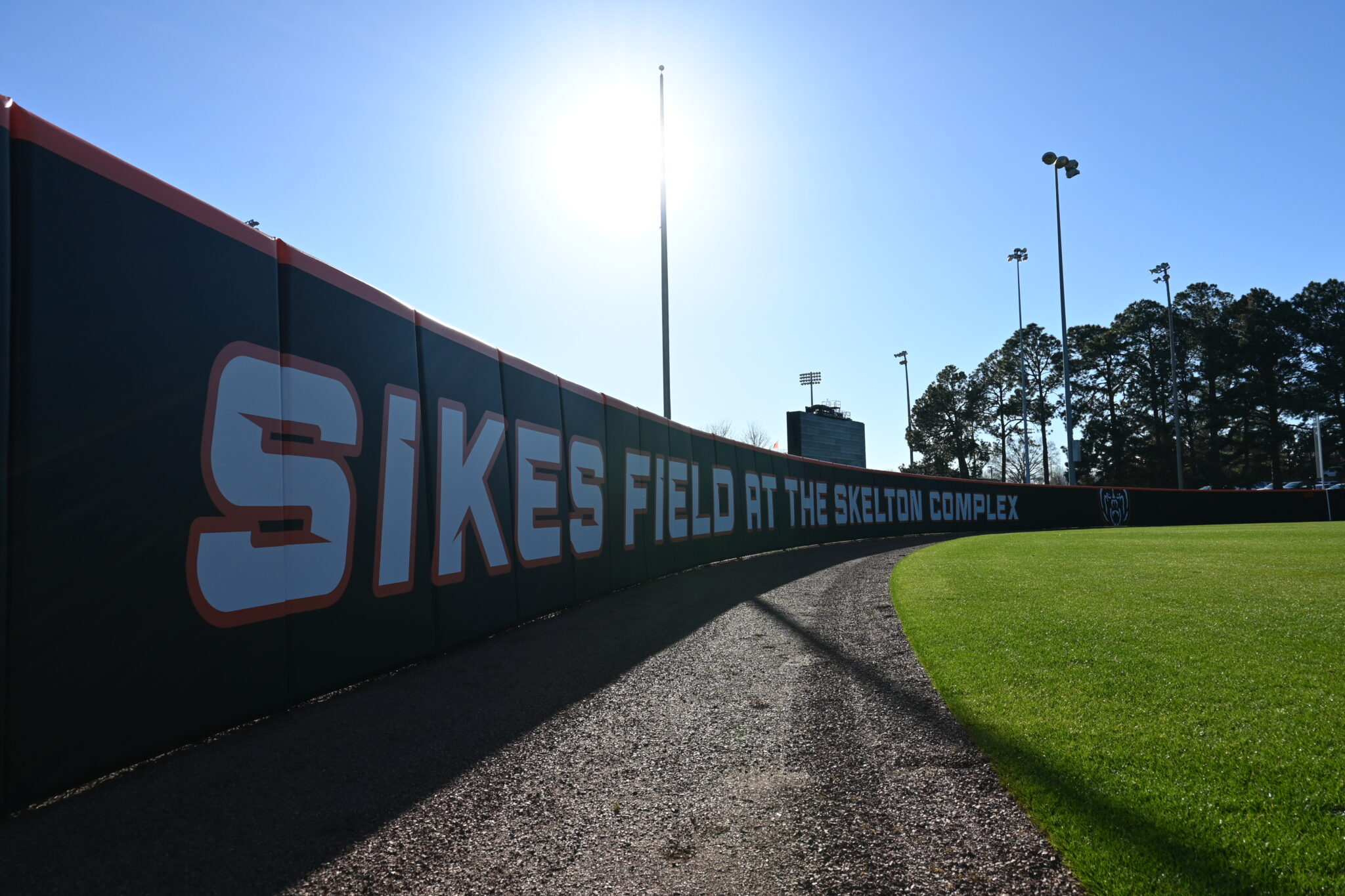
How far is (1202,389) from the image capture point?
5088 centimetres

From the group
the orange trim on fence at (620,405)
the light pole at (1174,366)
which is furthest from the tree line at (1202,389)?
the orange trim on fence at (620,405)

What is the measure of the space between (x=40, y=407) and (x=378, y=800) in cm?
216

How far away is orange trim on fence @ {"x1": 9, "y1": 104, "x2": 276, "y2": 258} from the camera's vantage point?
113 inches

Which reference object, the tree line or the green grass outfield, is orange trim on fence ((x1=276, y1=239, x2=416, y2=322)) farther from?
the tree line

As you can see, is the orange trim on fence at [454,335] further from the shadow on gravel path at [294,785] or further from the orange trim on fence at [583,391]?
→ the shadow on gravel path at [294,785]

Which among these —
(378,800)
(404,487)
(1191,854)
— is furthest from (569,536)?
(1191,854)

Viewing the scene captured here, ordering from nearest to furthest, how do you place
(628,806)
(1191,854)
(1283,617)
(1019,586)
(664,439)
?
(1191,854)
(628,806)
(1283,617)
(1019,586)
(664,439)

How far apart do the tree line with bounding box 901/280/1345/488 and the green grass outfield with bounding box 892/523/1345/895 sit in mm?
42063

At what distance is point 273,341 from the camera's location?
4137mm

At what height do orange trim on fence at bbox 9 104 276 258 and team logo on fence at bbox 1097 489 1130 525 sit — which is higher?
orange trim on fence at bbox 9 104 276 258

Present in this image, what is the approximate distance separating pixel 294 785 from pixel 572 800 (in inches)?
49.7

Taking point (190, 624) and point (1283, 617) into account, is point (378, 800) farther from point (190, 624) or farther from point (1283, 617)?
point (1283, 617)

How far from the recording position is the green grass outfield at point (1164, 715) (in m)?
2.16

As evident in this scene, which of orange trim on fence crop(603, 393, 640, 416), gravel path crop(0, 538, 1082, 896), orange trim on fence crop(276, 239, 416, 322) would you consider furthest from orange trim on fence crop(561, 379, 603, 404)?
gravel path crop(0, 538, 1082, 896)
